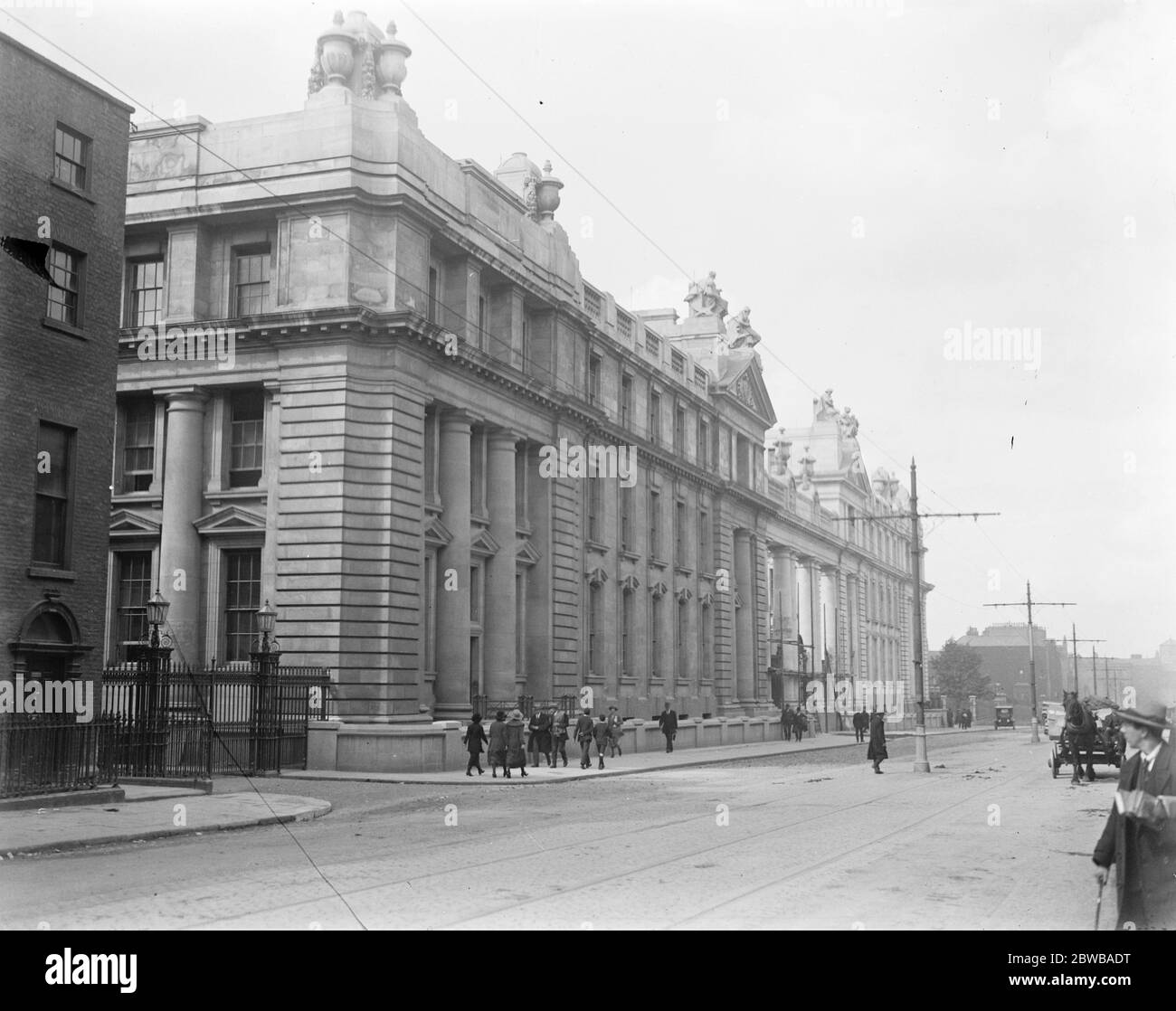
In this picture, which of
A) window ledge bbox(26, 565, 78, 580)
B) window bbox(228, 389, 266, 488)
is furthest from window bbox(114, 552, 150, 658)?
window ledge bbox(26, 565, 78, 580)

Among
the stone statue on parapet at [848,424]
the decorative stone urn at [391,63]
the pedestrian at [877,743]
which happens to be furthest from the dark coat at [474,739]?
the stone statue on parapet at [848,424]

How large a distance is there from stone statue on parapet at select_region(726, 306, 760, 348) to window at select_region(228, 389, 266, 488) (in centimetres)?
3659

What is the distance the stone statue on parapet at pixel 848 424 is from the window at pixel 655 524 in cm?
5021

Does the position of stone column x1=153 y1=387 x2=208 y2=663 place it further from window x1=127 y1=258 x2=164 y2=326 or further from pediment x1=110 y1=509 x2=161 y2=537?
window x1=127 y1=258 x2=164 y2=326

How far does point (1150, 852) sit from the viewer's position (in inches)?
344

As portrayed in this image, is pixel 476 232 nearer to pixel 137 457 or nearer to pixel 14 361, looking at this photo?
pixel 137 457

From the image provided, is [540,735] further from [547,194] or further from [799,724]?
[799,724]

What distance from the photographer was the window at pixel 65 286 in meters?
22.9

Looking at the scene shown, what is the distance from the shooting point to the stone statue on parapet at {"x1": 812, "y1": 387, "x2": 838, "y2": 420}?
10319cm

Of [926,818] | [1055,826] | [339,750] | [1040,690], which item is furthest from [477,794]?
[1040,690]

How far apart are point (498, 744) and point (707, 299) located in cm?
4213

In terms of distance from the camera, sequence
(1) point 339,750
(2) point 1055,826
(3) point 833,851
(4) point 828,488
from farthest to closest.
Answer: (4) point 828,488 → (1) point 339,750 → (2) point 1055,826 → (3) point 833,851
